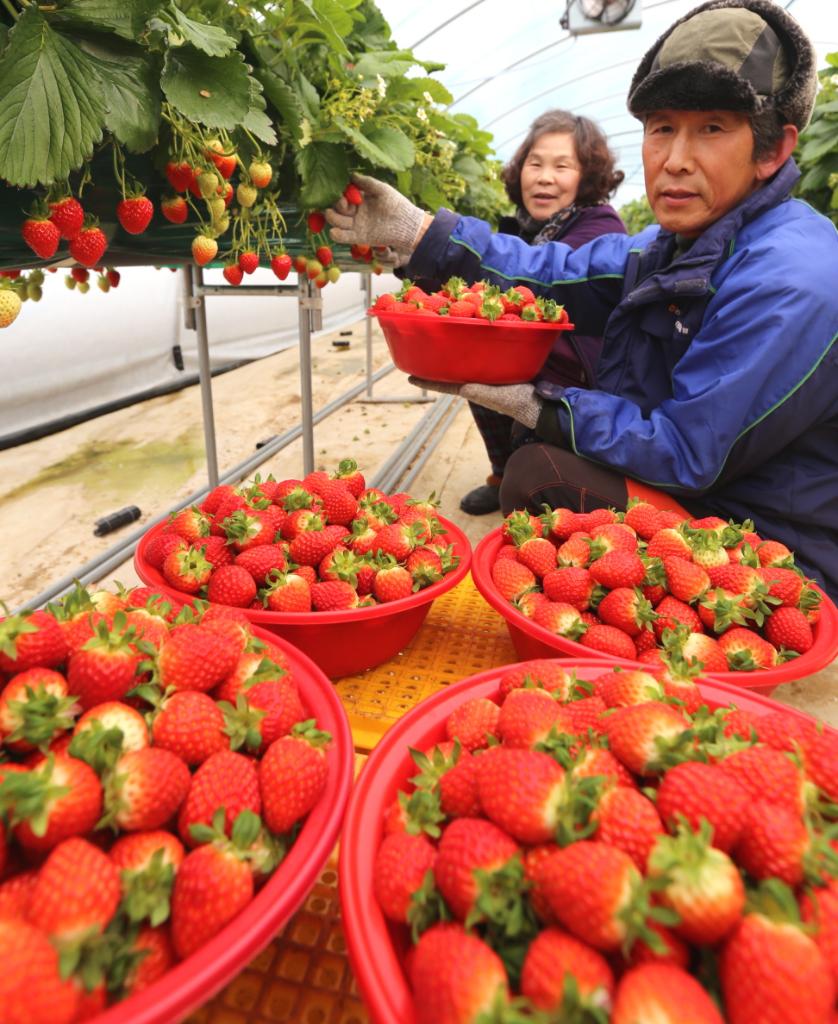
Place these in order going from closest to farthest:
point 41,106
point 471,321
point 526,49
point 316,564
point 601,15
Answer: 1. point 41,106
2. point 316,564
3. point 471,321
4. point 601,15
5. point 526,49

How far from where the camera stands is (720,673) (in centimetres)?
89

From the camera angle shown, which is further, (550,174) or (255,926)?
(550,174)

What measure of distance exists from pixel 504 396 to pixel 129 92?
965mm

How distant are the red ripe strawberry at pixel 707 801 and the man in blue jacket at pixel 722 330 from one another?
919 mm

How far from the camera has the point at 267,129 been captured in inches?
47.1

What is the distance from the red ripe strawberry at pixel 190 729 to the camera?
608 millimetres

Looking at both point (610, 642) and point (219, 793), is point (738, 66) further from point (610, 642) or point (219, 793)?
point (219, 793)

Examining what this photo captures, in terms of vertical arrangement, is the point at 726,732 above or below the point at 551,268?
below

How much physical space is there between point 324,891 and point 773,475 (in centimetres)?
120

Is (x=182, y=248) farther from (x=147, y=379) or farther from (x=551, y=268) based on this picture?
(x=147, y=379)

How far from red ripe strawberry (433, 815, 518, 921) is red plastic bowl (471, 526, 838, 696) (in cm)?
37

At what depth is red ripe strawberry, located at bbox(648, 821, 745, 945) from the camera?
46 centimetres

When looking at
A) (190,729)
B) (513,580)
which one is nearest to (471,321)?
(513,580)

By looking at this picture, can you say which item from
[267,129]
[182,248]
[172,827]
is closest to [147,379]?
[182,248]
